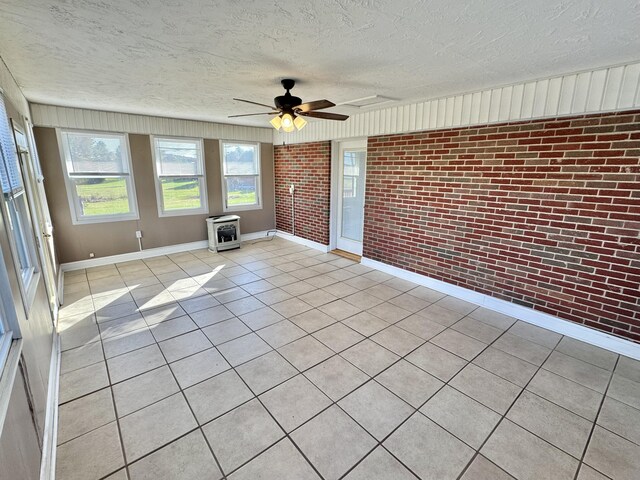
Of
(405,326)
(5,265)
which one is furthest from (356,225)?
(5,265)

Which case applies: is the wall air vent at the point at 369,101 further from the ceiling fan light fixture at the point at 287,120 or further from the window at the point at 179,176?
the window at the point at 179,176

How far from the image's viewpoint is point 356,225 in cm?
520

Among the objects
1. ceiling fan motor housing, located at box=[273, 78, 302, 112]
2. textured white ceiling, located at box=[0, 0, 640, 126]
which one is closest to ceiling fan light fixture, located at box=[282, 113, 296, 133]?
ceiling fan motor housing, located at box=[273, 78, 302, 112]

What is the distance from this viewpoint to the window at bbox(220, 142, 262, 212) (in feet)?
19.1

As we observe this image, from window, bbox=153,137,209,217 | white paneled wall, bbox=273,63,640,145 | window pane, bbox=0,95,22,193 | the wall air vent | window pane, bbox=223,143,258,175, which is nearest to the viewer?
window pane, bbox=0,95,22,193

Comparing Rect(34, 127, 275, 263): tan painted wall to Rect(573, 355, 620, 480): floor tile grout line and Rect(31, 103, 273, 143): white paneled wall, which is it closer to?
Rect(31, 103, 273, 143): white paneled wall

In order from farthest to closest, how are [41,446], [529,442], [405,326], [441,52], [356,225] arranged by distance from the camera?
[356,225]
[405,326]
[441,52]
[529,442]
[41,446]

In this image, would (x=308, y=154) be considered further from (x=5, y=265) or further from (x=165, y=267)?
(x=5, y=265)

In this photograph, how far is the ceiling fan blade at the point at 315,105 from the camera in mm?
2426

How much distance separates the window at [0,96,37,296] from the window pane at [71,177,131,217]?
80.2 inches

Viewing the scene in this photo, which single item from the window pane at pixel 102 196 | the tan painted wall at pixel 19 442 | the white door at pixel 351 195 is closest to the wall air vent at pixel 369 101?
the white door at pixel 351 195

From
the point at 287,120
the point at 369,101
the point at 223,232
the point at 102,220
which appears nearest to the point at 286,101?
the point at 287,120

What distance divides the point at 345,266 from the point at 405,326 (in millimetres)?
1888

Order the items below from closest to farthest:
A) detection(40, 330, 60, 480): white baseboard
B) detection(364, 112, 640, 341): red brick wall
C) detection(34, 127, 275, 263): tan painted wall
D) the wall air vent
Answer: detection(40, 330, 60, 480): white baseboard < detection(364, 112, 640, 341): red brick wall < the wall air vent < detection(34, 127, 275, 263): tan painted wall
